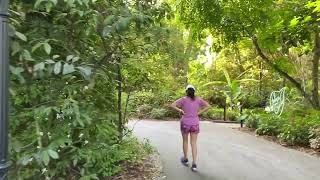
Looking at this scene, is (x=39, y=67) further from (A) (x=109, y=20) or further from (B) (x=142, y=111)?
(B) (x=142, y=111)

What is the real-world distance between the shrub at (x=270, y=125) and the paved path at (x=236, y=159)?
0.43m

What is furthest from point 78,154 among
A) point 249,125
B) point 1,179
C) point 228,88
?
point 228,88

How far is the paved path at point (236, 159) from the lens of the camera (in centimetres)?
905

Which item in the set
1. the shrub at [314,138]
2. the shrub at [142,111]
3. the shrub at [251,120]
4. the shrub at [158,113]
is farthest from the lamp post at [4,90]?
the shrub at [158,113]

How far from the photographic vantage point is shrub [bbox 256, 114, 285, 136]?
14288 millimetres

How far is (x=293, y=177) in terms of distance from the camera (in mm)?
9055

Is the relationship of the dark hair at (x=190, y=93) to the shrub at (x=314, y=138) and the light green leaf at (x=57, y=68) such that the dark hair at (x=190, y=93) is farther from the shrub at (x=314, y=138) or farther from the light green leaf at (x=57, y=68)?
the light green leaf at (x=57, y=68)

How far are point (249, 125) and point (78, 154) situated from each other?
1308cm

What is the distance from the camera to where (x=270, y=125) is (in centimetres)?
1473

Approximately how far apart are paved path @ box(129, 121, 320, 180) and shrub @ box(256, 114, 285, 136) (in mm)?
426

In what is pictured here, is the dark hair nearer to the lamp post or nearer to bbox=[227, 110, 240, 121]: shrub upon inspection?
the lamp post

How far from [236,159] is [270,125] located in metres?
4.29

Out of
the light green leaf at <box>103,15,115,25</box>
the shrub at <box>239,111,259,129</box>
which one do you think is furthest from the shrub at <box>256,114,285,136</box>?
the light green leaf at <box>103,15,115,25</box>

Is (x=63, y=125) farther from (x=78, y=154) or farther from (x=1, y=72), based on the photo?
(x=1, y=72)
